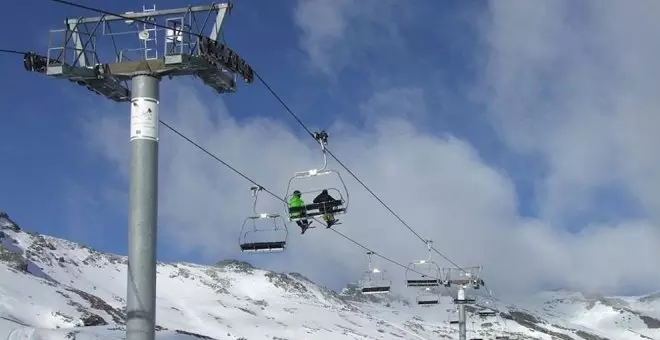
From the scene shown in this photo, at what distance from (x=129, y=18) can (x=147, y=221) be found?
4033 millimetres

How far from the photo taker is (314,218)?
20547 mm

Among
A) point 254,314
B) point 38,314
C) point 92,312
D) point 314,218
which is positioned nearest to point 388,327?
point 254,314

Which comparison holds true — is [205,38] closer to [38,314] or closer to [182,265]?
[38,314]

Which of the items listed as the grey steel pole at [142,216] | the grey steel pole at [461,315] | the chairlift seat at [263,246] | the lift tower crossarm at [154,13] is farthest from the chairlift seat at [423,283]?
the grey steel pole at [142,216]

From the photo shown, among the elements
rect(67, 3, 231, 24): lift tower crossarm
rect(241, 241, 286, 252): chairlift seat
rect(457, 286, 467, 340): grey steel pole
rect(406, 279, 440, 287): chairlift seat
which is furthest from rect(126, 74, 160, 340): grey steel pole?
rect(457, 286, 467, 340): grey steel pole

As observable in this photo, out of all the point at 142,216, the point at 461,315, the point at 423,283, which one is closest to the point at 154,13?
the point at 142,216

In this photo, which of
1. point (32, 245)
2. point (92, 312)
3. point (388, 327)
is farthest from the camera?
→ point (388, 327)

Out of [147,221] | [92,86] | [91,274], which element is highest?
[91,274]

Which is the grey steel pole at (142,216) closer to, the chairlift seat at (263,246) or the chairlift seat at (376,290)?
the chairlift seat at (263,246)

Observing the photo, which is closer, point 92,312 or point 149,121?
point 149,121

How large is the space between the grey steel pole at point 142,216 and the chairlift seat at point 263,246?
6.01 meters

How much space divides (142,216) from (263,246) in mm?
6657

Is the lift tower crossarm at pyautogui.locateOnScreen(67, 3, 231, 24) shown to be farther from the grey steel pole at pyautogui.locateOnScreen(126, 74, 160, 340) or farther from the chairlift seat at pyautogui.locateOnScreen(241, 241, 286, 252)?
the chairlift seat at pyautogui.locateOnScreen(241, 241, 286, 252)

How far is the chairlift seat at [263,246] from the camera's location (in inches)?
767
